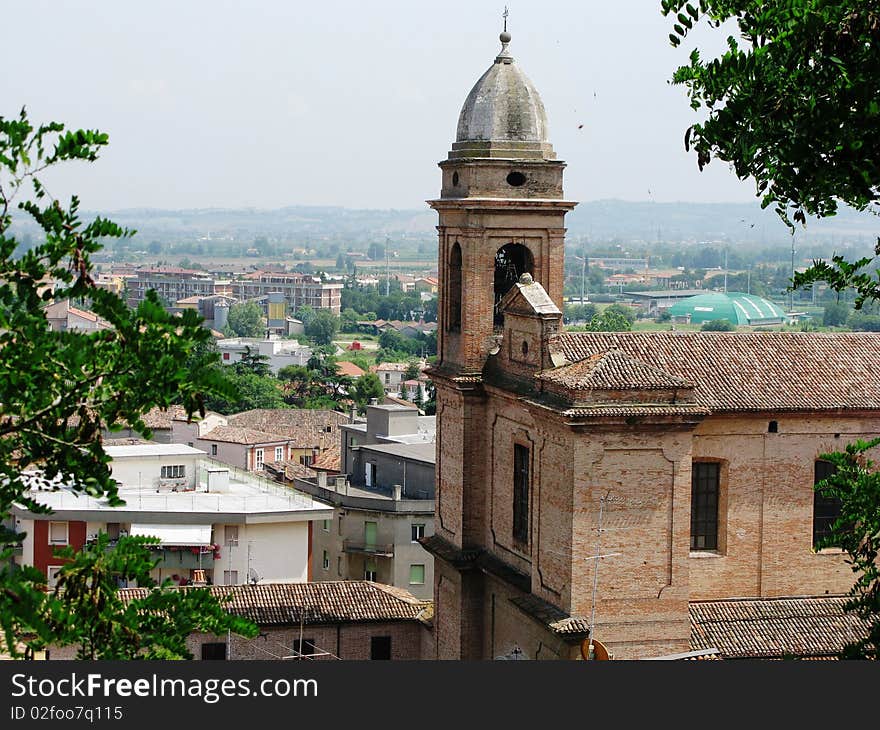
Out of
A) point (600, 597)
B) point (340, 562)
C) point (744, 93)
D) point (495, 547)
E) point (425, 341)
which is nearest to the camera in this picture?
point (744, 93)

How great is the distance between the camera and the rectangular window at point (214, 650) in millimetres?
31328

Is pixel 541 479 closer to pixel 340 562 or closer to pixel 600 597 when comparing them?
pixel 600 597

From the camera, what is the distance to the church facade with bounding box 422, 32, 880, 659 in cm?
2458

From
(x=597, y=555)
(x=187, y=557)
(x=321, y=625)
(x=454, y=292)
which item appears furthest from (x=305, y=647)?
→ (x=597, y=555)

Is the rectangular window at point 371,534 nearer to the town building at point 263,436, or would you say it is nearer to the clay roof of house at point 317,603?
the clay roof of house at point 317,603

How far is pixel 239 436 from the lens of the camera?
A: 6272cm

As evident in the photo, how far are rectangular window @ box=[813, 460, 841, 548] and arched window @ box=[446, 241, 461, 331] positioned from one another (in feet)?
23.5

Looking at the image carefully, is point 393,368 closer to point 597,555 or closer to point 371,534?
point 371,534

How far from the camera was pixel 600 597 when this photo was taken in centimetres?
2459

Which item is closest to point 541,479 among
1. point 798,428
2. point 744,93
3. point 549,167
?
point 798,428

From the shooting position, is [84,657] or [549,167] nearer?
[84,657]

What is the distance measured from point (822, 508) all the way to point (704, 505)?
2.07m

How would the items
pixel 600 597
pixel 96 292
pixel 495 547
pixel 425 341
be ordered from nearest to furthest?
pixel 96 292
pixel 600 597
pixel 495 547
pixel 425 341

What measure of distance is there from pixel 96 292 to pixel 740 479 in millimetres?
17201
